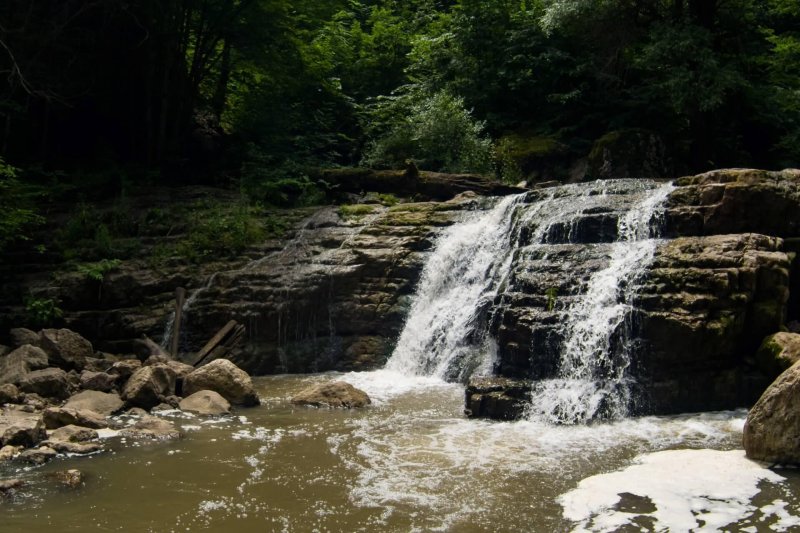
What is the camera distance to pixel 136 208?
1734cm

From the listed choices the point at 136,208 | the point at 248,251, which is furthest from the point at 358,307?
the point at 136,208

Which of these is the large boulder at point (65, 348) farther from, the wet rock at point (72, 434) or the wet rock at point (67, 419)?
the wet rock at point (72, 434)

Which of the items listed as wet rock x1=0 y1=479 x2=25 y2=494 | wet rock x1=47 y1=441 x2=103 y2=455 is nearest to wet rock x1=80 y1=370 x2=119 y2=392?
wet rock x1=47 y1=441 x2=103 y2=455

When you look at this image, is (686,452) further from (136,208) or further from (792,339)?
(136,208)

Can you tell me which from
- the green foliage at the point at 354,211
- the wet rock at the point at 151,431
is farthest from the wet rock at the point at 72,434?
the green foliage at the point at 354,211

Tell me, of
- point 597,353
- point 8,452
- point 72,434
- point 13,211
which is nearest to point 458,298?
point 597,353

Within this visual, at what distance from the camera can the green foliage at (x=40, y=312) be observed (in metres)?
13.8

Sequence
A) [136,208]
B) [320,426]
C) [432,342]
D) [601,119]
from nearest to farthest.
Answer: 1. [320,426]
2. [432,342]
3. [136,208]
4. [601,119]

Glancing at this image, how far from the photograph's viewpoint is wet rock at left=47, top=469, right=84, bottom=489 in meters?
6.84

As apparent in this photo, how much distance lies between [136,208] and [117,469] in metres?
11.2

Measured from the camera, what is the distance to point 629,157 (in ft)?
63.6

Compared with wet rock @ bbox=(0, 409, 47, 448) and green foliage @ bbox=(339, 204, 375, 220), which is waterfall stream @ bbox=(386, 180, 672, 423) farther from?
wet rock @ bbox=(0, 409, 47, 448)

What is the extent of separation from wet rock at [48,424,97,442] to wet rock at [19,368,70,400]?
206 cm

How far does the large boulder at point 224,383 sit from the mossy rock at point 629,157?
12603 mm
